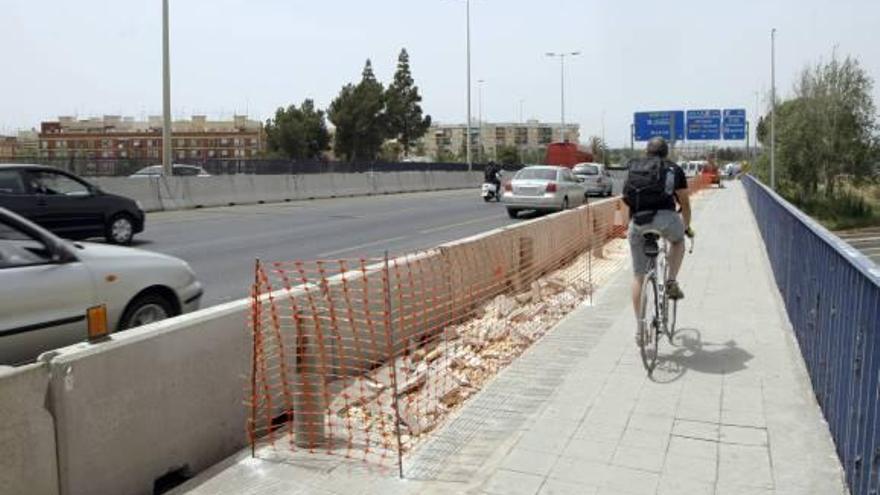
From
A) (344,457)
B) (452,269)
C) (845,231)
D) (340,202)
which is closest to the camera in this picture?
(344,457)

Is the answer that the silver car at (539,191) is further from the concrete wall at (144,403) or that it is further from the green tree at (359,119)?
the green tree at (359,119)

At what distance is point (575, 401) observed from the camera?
5797 mm

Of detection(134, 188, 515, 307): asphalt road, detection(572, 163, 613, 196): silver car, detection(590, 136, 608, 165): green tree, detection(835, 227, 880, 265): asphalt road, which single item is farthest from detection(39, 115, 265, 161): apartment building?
detection(134, 188, 515, 307): asphalt road

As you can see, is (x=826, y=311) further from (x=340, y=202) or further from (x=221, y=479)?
(x=340, y=202)

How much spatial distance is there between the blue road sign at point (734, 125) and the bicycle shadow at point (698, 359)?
5032 cm

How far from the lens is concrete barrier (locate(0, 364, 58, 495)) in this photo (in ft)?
12.0

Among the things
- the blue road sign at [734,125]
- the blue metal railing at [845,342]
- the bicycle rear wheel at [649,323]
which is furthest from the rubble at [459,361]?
the blue road sign at [734,125]

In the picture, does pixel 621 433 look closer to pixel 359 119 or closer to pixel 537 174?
pixel 537 174

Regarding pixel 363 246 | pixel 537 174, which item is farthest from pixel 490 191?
pixel 363 246

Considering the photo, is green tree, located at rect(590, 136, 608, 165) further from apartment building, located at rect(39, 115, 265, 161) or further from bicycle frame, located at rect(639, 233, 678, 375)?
bicycle frame, located at rect(639, 233, 678, 375)

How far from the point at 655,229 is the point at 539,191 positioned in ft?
56.4

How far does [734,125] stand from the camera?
54.8 meters

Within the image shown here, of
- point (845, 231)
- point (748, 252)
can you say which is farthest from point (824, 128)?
point (748, 252)

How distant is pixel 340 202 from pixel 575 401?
2588 centimetres
